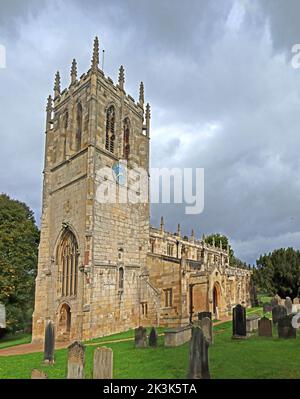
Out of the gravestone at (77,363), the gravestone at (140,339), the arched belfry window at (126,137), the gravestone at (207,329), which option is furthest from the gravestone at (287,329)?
the arched belfry window at (126,137)

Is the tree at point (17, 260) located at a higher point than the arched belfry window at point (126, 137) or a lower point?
lower

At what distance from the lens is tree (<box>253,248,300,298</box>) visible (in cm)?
3756

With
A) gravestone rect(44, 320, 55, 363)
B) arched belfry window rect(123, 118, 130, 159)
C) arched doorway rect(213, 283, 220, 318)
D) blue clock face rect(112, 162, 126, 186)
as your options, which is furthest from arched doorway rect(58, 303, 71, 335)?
arched belfry window rect(123, 118, 130, 159)

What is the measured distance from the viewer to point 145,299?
25.6 m

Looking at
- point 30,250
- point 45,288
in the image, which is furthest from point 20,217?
point 45,288

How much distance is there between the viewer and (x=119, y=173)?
A: 1044 inches

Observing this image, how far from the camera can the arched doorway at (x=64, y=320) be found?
23.8 m

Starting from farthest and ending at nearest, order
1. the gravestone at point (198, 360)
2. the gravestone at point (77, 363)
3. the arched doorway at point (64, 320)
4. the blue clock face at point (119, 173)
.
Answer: the blue clock face at point (119, 173), the arched doorway at point (64, 320), the gravestone at point (77, 363), the gravestone at point (198, 360)

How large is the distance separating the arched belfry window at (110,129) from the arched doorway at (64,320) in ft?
39.3

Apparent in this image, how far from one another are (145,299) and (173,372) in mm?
15939

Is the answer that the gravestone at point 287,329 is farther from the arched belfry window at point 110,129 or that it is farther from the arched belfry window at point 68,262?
the arched belfry window at point 110,129

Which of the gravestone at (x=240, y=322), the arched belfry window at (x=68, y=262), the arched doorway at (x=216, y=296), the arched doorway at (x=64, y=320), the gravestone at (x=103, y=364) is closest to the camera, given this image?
the gravestone at (x=103, y=364)

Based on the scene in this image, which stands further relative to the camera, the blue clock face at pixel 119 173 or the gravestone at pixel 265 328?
the blue clock face at pixel 119 173
